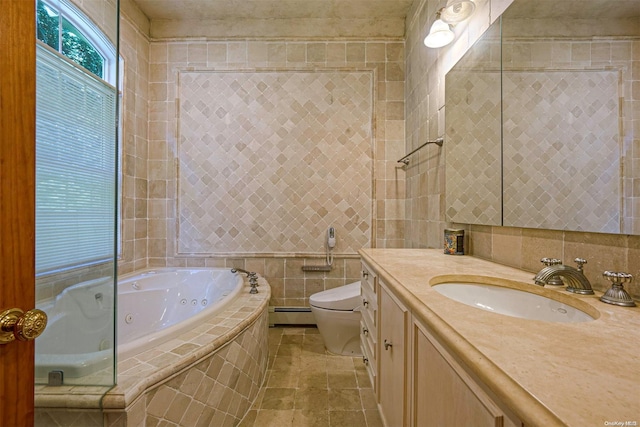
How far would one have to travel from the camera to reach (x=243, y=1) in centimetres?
241

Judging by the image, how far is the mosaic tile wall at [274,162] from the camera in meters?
2.64

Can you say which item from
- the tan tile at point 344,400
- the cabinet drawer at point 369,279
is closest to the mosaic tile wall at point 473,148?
the cabinet drawer at point 369,279

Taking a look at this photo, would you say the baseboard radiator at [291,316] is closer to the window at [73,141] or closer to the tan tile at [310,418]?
the tan tile at [310,418]

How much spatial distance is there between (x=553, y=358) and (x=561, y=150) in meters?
0.82

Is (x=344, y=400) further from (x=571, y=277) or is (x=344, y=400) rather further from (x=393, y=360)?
(x=571, y=277)

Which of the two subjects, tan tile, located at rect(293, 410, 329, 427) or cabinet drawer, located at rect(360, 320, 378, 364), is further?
tan tile, located at rect(293, 410, 329, 427)

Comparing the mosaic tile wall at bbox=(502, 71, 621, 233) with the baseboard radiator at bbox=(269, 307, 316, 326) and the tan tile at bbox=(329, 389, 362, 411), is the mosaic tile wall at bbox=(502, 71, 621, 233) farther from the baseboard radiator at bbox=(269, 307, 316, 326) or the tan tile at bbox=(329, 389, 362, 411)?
the baseboard radiator at bbox=(269, 307, 316, 326)

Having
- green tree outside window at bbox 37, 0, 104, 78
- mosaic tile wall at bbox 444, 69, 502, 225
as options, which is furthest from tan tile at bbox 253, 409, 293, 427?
green tree outside window at bbox 37, 0, 104, 78

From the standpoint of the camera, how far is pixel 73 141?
83cm

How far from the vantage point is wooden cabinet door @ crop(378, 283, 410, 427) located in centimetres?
88

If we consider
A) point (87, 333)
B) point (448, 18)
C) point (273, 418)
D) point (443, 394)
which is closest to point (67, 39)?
point (87, 333)

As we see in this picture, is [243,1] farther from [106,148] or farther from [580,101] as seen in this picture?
[580,101]

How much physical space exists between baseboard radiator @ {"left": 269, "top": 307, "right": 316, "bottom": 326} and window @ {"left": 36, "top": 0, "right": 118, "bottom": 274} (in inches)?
75.0

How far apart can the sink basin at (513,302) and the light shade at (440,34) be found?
4.80 ft
